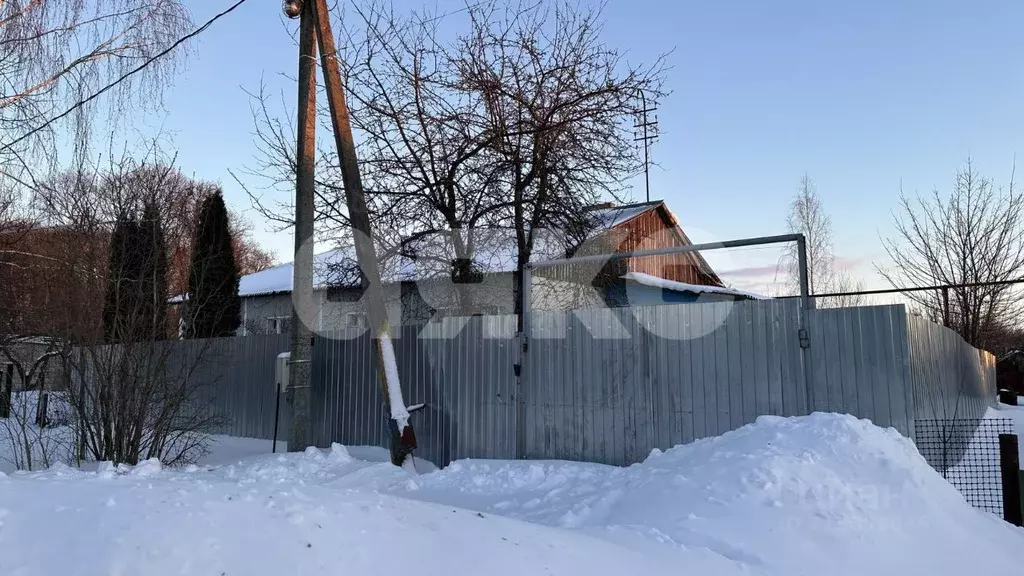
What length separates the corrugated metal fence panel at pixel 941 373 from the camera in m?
6.43

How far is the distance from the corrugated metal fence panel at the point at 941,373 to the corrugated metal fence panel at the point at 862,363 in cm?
19

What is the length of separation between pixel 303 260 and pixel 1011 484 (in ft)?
25.1

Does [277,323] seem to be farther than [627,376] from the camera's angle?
Yes

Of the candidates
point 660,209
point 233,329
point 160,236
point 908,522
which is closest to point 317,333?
point 160,236

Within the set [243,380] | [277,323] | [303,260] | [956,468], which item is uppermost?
[303,260]

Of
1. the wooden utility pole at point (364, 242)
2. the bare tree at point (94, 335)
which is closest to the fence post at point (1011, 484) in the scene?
the wooden utility pole at point (364, 242)

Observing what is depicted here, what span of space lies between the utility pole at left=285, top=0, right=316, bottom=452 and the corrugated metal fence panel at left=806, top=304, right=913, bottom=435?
582cm

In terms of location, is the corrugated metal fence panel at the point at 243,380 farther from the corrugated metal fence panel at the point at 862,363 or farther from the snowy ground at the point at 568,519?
the corrugated metal fence panel at the point at 862,363

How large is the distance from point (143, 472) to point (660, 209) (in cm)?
1856

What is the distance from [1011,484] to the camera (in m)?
5.61

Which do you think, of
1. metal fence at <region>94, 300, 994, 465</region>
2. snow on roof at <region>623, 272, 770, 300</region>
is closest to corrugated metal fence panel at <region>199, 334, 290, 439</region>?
metal fence at <region>94, 300, 994, 465</region>

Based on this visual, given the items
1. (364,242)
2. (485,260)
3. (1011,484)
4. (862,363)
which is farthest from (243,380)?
(1011,484)

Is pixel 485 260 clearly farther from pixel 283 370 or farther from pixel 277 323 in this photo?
pixel 277 323

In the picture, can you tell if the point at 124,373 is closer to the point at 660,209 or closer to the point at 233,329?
the point at 233,329
